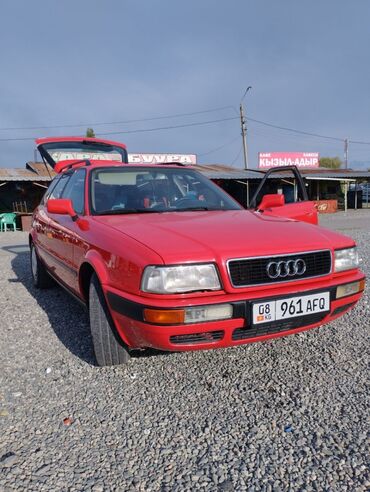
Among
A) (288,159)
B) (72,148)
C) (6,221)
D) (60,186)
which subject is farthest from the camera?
(288,159)

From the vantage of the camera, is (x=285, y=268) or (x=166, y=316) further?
(x=285, y=268)

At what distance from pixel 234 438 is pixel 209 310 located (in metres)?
0.66

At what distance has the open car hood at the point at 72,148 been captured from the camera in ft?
19.9

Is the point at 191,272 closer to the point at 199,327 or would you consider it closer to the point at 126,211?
the point at 199,327

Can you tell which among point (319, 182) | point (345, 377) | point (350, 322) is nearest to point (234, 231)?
point (345, 377)

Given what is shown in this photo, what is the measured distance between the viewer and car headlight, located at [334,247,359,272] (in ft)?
8.64

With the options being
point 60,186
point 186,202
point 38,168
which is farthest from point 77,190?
point 38,168

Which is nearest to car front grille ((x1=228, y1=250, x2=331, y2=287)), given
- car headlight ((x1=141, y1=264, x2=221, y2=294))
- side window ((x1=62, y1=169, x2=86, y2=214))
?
car headlight ((x1=141, y1=264, x2=221, y2=294))

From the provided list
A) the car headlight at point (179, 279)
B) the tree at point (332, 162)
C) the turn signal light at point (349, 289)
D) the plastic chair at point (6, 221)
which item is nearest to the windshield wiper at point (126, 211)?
the car headlight at point (179, 279)

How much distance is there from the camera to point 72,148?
622cm

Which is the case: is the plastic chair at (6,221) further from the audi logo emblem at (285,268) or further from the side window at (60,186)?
the audi logo emblem at (285,268)

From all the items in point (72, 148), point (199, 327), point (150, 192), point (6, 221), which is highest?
point (72, 148)

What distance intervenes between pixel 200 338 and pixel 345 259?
1.22 meters

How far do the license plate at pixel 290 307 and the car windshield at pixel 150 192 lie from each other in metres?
1.31
